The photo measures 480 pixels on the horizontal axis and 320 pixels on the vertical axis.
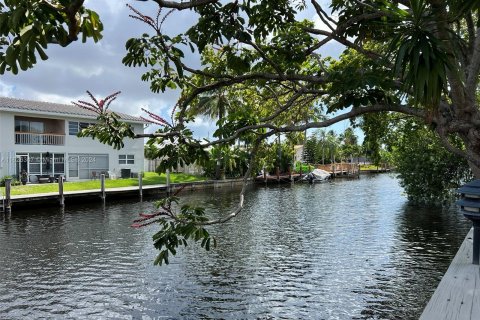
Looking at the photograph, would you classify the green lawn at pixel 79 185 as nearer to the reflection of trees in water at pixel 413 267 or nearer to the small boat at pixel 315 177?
the small boat at pixel 315 177

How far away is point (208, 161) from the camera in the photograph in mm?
5359

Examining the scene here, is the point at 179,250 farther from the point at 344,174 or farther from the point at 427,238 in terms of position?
the point at 344,174

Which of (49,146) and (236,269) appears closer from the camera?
(236,269)

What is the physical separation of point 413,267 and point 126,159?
110ft

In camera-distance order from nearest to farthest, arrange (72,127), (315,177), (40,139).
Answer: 1. (40,139)
2. (72,127)
3. (315,177)

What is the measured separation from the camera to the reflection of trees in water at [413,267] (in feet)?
31.0

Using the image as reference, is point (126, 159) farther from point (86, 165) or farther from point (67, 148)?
point (67, 148)

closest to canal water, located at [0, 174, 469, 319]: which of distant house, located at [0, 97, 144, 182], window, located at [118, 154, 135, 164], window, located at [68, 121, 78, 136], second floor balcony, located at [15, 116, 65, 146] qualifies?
distant house, located at [0, 97, 144, 182]

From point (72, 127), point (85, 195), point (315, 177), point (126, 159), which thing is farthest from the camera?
point (315, 177)

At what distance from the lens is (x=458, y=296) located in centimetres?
369

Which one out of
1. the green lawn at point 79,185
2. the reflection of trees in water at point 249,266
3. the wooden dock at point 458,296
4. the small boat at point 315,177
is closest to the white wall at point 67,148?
the green lawn at point 79,185

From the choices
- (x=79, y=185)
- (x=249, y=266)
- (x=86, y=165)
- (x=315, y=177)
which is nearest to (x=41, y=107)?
(x=86, y=165)

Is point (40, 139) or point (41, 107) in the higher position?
point (41, 107)

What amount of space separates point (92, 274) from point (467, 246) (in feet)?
32.6
